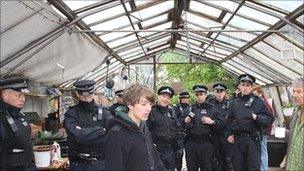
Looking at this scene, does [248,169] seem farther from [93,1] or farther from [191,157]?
[93,1]

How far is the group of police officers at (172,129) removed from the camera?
3.81 m

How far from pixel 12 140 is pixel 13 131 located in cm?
10

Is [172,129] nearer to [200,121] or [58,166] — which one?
[200,121]

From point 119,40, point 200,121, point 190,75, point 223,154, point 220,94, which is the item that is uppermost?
point 190,75

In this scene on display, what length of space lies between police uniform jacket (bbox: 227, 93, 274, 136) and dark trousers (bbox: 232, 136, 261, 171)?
0.13 metres

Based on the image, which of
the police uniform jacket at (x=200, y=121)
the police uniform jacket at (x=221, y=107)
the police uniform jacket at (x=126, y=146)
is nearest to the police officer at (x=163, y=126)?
the police uniform jacket at (x=200, y=121)

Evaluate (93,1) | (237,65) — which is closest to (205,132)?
(93,1)

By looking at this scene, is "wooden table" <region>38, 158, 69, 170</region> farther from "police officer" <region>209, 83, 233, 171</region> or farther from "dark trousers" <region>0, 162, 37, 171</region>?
"police officer" <region>209, 83, 233, 171</region>

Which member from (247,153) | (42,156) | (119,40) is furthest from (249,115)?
(119,40)

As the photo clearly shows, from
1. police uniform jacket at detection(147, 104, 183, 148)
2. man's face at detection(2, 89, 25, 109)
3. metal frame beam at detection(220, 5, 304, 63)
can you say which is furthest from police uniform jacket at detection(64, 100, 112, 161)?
metal frame beam at detection(220, 5, 304, 63)

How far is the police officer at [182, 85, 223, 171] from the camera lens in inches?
258

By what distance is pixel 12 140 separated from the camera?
3.74 metres

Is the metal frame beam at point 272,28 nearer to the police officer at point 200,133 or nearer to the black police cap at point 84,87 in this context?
the police officer at point 200,133

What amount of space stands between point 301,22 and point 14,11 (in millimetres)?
4457
